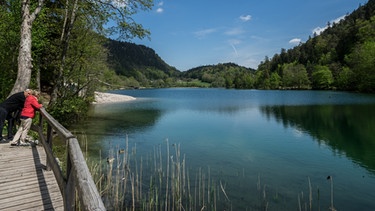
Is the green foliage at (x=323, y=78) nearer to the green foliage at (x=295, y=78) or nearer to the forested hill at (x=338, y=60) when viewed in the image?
the forested hill at (x=338, y=60)

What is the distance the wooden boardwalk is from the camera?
552 centimetres

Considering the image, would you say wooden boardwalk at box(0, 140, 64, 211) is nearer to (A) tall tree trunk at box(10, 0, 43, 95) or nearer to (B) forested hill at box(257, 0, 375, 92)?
(A) tall tree trunk at box(10, 0, 43, 95)

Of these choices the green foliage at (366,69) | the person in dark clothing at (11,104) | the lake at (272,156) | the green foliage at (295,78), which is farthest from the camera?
the green foliage at (295,78)

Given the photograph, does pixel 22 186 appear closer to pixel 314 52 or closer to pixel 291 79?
pixel 291 79

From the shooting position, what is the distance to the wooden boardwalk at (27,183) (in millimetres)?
5523

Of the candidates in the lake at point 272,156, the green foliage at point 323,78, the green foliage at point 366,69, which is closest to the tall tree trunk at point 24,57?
the lake at point 272,156

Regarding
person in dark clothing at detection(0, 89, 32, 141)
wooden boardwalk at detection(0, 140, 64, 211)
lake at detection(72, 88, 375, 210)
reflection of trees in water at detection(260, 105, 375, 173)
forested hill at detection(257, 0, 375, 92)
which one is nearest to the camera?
wooden boardwalk at detection(0, 140, 64, 211)

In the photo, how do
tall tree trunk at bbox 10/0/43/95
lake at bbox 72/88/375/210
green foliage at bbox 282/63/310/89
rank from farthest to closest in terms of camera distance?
green foliage at bbox 282/63/310/89 → tall tree trunk at bbox 10/0/43/95 → lake at bbox 72/88/375/210

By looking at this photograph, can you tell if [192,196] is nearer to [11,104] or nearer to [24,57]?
[11,104]

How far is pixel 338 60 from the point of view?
463ft

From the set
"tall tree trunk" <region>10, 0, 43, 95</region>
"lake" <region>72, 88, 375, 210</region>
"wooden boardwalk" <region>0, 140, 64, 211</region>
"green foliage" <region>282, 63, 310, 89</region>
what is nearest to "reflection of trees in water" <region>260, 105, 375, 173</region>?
"lake" <region>72, 88, 375, 210</region>

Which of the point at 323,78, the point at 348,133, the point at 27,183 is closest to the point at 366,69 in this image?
the point at 323,78

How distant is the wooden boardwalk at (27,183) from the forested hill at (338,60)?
9438 cm

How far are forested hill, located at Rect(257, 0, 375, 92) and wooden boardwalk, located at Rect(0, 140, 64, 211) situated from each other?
3716 inches
